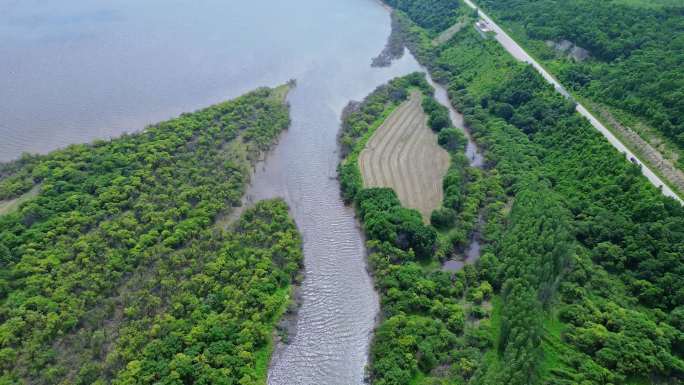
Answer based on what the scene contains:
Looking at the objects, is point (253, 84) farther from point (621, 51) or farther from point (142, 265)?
point (621, 51)

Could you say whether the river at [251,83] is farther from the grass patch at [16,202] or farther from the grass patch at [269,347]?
the grass patch at [16,202]

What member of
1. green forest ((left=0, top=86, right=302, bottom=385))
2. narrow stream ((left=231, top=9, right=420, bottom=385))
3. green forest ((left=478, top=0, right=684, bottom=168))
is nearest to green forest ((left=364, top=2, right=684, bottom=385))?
narrow stream ((left=231, top=9, right=420, bottom=385))

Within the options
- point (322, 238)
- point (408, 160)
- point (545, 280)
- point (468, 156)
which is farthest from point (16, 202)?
point (545, 280)

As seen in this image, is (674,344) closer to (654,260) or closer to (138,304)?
(654,260)

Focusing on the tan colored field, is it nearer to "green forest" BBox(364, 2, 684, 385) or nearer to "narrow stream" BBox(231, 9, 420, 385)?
"green forest" BBox(364, 2, 684, 385)

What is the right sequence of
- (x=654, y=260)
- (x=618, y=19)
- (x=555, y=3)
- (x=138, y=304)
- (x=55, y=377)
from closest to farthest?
(x=55, y=377)
(x=138, y=304)
(x=654, y=260)
(x=618, y=19)
(x=555, y=3)

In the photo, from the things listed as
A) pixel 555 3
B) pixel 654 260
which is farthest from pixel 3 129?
pixel 555 3
